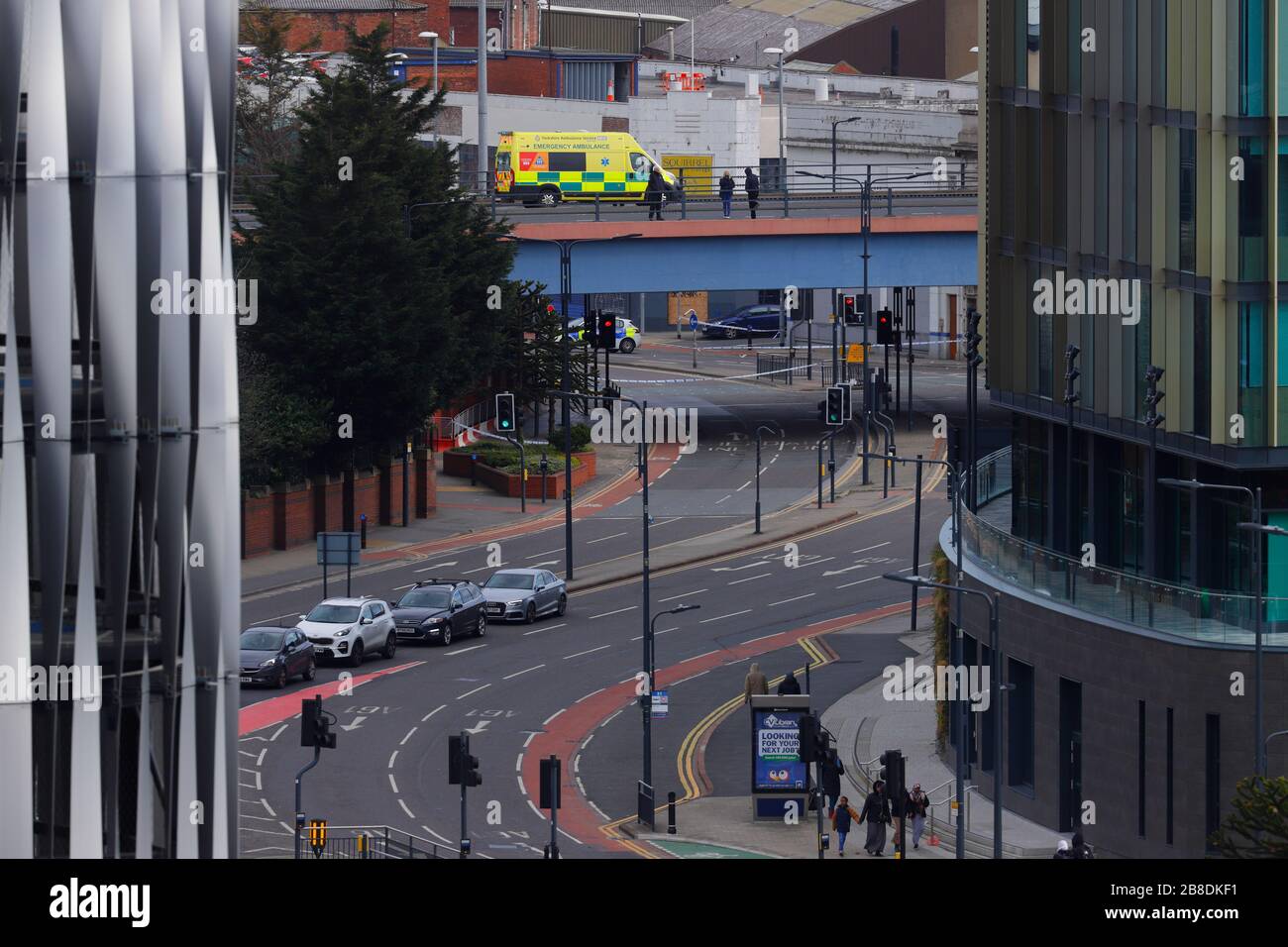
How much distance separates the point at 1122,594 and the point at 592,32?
123 meters

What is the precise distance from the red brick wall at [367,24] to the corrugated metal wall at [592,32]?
2008 centimetres

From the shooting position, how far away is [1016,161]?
4462 cm

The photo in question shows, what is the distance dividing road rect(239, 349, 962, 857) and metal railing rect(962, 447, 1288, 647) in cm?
751

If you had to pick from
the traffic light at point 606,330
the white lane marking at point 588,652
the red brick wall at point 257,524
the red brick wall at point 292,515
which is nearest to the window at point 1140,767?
the white lane marking at point 588,652

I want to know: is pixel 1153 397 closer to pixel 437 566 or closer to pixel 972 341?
pixel 972 341

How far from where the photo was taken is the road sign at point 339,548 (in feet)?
169

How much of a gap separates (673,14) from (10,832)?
155 m

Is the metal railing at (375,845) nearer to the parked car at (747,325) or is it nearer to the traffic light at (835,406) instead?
the traffic light at (835,406)

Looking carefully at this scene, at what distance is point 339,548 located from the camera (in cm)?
5147

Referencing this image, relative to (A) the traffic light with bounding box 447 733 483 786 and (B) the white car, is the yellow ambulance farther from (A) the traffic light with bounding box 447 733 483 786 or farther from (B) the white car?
(A) the traffic light with bounding box 447 733 483 786

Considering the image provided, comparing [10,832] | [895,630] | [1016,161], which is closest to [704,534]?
[895,630]

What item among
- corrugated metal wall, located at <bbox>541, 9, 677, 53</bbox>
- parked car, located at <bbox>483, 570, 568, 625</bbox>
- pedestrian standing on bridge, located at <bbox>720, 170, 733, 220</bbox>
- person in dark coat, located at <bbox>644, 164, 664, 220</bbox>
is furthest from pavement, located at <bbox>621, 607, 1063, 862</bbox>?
corrugated metal wall, located at <bbox>541, 9, 677, 53</bbox>

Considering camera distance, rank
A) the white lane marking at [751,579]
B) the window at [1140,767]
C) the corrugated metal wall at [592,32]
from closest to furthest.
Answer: the window at [1140,767], the white lane marking at [751,579], the corrugated metal wall at [592,32]
